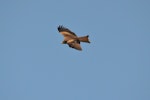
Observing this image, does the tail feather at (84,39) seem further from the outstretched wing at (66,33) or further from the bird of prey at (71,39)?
the outstretched wing at (66,33)

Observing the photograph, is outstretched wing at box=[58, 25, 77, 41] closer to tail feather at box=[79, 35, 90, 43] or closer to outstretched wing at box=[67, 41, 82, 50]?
outstretched wing at box=[67, 41, 82, 50]

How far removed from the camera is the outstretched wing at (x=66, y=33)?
63.3ft

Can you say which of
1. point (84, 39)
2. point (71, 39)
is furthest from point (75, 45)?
point (84, 39)

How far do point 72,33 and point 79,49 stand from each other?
58.1 inches

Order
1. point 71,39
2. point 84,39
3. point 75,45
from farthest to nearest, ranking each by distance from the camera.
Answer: point 71,39, point 75,45, point 84,39

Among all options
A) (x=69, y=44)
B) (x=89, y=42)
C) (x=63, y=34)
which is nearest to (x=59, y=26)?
(x=63, y=34)

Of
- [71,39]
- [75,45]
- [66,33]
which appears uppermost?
[66,33]

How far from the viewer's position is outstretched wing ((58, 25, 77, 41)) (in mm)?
19281

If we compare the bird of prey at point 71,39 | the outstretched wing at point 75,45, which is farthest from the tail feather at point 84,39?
the outstretched wing at point 75,45

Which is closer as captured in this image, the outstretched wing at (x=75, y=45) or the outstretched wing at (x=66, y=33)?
the outstretched wing at (x=75, y=45)

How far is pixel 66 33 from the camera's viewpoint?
65.4 ft

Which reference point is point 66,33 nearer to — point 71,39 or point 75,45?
point 71,39

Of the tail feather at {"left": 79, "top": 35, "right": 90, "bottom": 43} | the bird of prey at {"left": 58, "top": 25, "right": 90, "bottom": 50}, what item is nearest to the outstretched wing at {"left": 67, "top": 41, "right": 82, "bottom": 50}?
the bird of prey at {"left": 58, "top": 25, "right": 90, "bottom": 50}

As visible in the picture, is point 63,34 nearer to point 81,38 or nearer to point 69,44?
point 69,44
